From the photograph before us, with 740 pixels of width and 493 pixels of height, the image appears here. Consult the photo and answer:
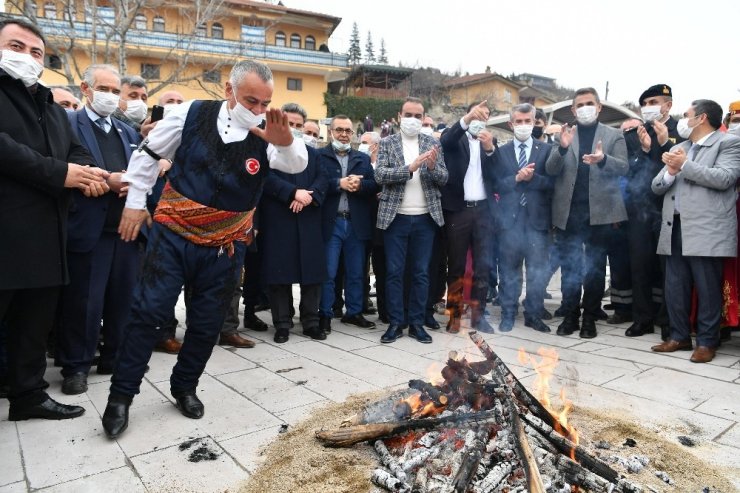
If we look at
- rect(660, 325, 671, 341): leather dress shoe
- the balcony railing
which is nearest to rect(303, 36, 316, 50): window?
the balcony railing

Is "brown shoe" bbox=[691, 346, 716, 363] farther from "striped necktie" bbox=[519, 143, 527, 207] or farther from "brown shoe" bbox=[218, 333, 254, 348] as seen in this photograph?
"brown shoe" bbox=[218, 333, 254, 348]

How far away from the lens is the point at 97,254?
13.8ft

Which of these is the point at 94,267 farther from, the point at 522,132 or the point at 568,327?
the point at 568,327

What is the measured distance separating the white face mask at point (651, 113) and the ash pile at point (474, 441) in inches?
165

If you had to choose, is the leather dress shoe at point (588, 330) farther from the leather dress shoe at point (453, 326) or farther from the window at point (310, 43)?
the window at point (310, 43)

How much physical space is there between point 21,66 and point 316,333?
3.66 m

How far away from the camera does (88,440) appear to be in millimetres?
3141

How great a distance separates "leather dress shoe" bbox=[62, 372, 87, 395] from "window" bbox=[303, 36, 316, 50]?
36.1 metres

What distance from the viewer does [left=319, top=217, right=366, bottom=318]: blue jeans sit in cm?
615

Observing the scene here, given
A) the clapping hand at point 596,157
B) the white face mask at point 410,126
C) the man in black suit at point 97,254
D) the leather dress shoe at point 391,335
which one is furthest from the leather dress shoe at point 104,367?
the clapping hand at point 596,157

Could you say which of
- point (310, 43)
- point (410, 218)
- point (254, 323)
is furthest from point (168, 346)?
point (310, 43)

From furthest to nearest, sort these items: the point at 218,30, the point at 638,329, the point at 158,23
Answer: the point at 218,30 < the point at 158,23 < the point at 638,329

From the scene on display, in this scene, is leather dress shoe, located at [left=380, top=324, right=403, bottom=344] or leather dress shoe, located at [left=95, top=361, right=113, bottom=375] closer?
leather dress shoe, located at [left=95, top=361, right=113, bottom=375]

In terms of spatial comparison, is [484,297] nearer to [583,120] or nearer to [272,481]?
[583,120]
